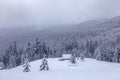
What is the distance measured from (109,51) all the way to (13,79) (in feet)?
243

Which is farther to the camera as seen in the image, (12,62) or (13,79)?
(12,62)

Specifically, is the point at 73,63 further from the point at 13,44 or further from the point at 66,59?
the point at 13,44

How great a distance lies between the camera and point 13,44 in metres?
128

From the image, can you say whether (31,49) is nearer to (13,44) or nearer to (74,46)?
(13,44)

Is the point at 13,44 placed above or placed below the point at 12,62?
above

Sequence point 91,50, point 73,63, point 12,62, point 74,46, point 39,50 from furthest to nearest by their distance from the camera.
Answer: point 74,46 → point 91,50 → point 12,62 → point 39,50 → point 73,63

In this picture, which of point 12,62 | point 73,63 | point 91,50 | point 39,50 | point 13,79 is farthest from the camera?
point 91,50

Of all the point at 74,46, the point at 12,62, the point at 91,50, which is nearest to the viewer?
the point at 12,62

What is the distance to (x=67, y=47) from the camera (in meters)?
132

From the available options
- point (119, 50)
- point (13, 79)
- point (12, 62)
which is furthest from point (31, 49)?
point (13, 79)

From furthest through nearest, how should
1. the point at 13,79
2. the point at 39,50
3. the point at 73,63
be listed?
the point at 39,50, the point at 73,63, the point at 13,79

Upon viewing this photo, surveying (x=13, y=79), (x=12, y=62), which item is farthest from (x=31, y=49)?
(x=13, y=79)

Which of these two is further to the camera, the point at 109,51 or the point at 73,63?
the point at 109,51

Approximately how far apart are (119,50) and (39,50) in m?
39.7
